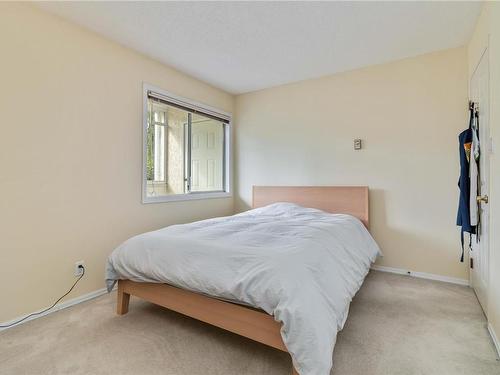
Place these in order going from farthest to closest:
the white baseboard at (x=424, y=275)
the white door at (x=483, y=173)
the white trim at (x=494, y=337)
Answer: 1. the white baseboard at (x=424, y=275)
2. the white door at (x=483, y=173)
3. the white trim at (x=494, y=337)

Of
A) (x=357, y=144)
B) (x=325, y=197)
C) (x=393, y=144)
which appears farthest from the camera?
(x=325, y=197)

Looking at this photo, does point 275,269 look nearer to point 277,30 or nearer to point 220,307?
point 220,307

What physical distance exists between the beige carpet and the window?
1466mm

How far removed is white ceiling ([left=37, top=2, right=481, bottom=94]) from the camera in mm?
2133

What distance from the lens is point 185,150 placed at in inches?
151

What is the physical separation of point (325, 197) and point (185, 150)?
6.75ft

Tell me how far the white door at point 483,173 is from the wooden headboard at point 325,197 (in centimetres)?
106

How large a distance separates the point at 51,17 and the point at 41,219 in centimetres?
169

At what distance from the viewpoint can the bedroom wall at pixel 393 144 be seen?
109 inches

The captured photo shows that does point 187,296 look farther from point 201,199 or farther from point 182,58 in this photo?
point 182,58

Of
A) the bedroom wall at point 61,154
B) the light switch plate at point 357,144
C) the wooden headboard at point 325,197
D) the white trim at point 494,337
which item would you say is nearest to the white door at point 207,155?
the wooden headboard at point 325,197

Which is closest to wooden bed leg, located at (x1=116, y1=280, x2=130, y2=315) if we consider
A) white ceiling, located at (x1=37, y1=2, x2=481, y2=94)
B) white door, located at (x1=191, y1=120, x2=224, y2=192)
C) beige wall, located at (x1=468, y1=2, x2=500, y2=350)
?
white door, located at (x1=191, y1=120, x2=224, y2=192)

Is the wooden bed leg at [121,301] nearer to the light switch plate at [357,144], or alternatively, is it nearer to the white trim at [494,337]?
Result: the white trim at [494,337]

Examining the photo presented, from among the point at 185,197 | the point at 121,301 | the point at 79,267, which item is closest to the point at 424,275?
the point at 185,197
